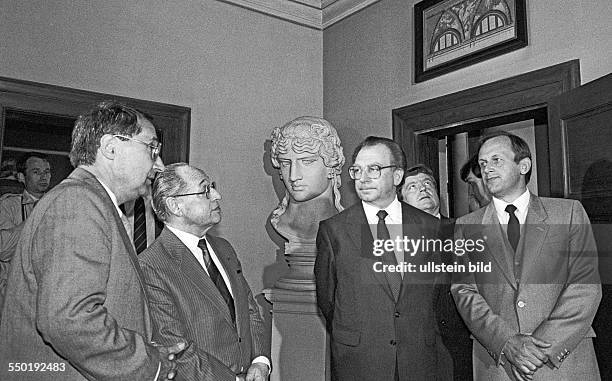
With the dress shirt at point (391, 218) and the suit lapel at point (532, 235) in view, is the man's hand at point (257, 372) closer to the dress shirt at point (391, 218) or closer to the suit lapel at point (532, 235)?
the dress shirt at point (391, 218)

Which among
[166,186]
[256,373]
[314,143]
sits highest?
[314,143]

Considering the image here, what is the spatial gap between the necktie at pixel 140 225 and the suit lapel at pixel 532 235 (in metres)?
2.16

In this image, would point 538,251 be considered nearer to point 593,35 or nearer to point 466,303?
point 466,303

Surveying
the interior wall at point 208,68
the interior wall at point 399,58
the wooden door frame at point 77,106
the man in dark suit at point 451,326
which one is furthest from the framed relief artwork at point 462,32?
the wooden door frame at point 77,106

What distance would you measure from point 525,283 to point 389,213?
0.54 m

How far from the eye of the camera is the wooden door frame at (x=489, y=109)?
2.49 m

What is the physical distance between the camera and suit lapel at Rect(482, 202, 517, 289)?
6.22ft

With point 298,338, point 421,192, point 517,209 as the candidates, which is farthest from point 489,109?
point 298,338

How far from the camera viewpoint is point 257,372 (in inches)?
78.8

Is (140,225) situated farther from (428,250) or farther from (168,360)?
(428,250)

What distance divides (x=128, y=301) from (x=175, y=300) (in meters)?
0.41

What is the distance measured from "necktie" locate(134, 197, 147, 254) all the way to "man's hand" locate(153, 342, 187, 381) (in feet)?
5.41

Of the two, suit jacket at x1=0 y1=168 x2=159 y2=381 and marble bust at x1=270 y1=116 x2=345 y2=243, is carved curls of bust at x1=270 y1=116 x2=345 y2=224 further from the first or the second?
suit jacket at x1=0 y1=168 x2=159 y2=381

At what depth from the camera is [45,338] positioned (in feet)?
4.36
